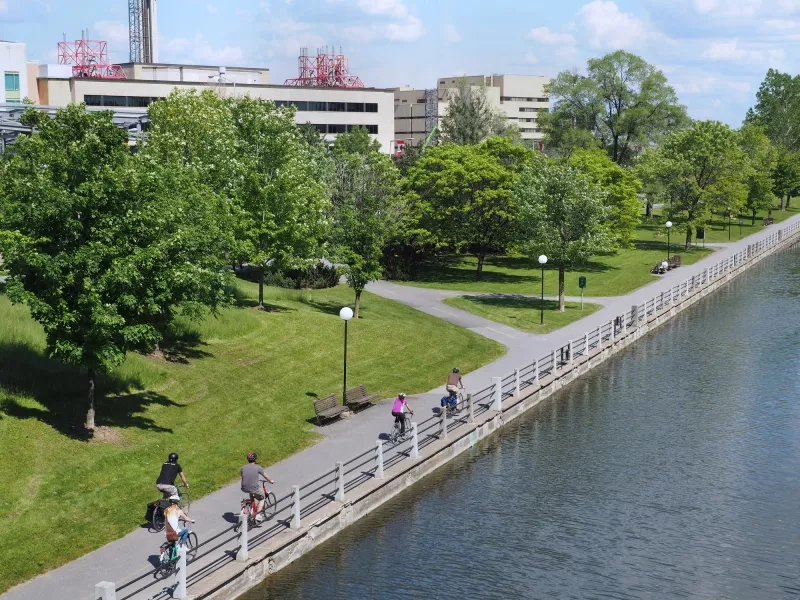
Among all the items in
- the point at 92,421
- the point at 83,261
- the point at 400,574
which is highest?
the point at 83,261

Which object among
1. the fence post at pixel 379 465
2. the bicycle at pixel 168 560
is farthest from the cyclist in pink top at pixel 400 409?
the bicycle at pixel 168 560

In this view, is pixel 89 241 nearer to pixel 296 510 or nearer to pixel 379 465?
pixel 296 510

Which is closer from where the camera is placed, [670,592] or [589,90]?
[670,592]

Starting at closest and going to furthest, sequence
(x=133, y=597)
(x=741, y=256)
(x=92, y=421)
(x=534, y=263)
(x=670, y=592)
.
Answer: (x=133, y=597), (x=670, y=592), (x=92, y=421), (x=534, y=263), (x=741, y=256)

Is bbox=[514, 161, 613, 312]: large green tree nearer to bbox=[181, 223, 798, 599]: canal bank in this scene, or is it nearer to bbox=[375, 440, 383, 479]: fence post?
bbox=[181, 223, 798, 599]: canal bank

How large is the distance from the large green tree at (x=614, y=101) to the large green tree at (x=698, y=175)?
18433 mm

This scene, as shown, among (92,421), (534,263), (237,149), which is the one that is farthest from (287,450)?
(534,263)

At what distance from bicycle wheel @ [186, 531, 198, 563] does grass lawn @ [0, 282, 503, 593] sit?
1.92 m

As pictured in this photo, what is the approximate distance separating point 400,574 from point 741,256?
6319 cm

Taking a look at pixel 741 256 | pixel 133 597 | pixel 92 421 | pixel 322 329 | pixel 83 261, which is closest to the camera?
pixel 133 597

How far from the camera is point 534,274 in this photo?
2635 inches

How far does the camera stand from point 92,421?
26.1 metres

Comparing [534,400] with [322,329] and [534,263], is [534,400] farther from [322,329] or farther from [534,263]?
[534,263]

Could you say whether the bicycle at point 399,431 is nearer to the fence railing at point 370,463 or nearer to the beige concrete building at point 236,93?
the fence railing at point 370,463
